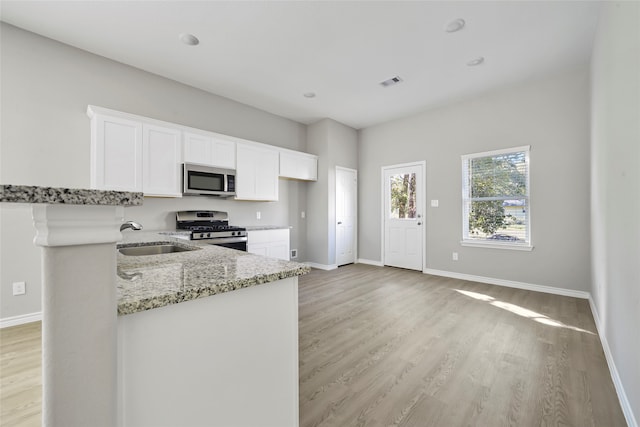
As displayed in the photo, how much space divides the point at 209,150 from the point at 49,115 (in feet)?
5.45

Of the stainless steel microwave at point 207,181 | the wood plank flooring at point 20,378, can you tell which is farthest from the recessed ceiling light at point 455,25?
the wood plank flooring at point 20,378

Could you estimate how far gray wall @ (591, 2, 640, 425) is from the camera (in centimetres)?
143

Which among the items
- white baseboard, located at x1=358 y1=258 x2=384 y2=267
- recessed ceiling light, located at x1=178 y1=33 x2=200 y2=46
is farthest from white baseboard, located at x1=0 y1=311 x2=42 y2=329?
white baseboard, located at x1=358 y1=258 x2=384 y2=267

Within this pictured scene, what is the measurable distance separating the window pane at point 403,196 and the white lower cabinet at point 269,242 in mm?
2264

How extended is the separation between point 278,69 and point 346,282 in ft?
10.7

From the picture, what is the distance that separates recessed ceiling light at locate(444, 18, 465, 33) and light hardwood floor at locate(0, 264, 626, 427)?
3007mm

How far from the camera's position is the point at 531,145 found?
397 centimetres

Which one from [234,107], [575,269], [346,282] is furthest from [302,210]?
[575,269]

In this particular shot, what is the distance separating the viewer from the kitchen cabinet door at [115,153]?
3033mm

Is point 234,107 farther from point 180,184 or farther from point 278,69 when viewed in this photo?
point 180,184

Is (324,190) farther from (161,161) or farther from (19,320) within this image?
(19,320)

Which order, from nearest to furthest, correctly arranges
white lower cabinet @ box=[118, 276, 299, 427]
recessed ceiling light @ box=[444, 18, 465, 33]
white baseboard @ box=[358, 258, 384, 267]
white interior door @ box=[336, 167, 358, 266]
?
white lower cabinet @ box=[118, 276, 299, 427], recessed ceiling light @ box=[444, 18, 465, 33], white interior door @ box=[336, 167, 358, 266], white baseboard @ box=[358, 258, 384, 267]

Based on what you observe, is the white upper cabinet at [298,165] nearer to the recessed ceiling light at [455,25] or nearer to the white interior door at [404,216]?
the white interior door at [404,216]

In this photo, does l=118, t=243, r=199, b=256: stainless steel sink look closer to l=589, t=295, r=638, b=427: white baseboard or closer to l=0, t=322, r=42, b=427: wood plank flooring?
l=0, t=322, r=42, b=427: wood plank flooring
